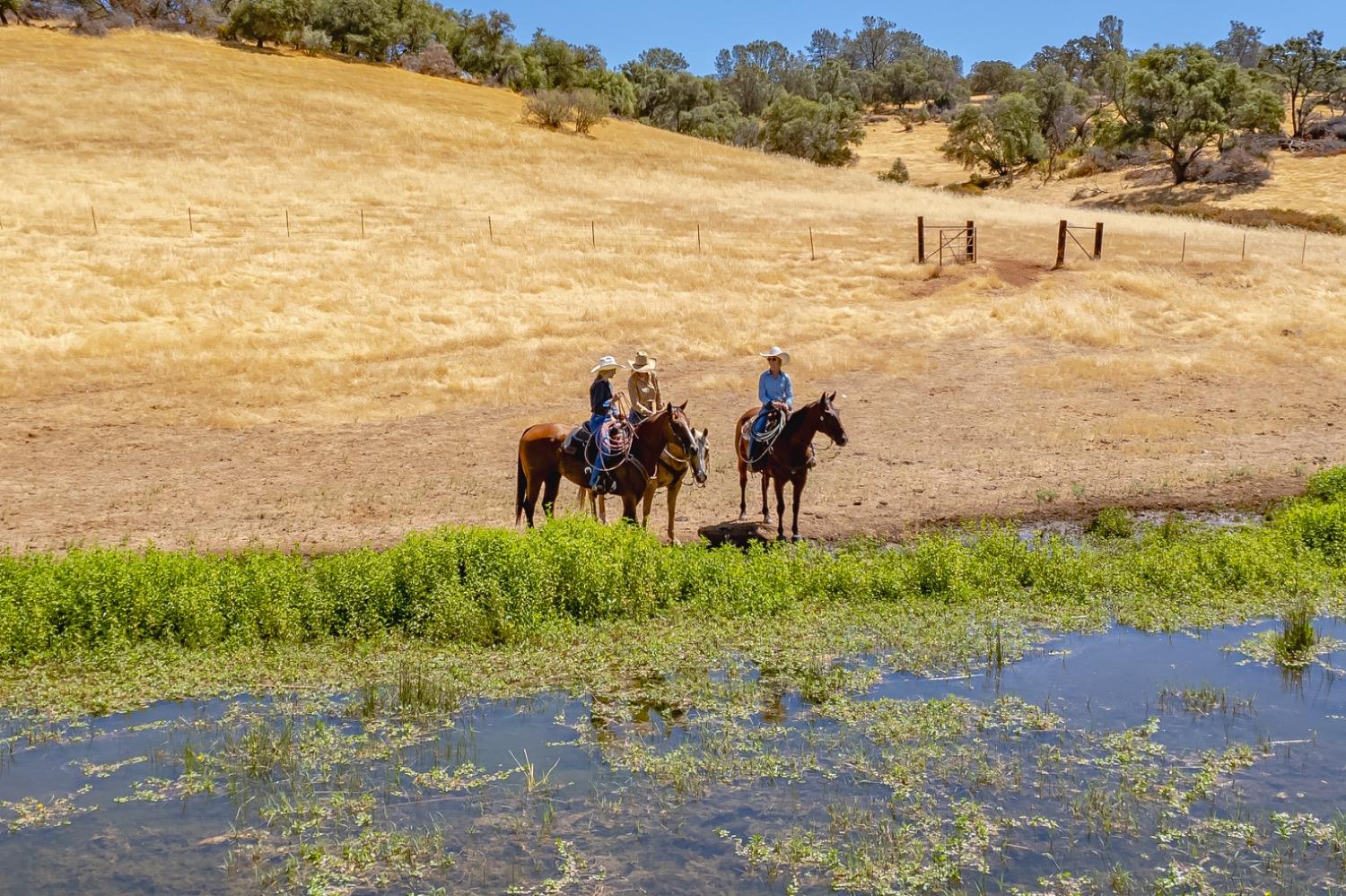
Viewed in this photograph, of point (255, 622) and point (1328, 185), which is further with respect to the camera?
point (1328, 185)

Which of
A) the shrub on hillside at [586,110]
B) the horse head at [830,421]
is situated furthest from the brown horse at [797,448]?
the shrub on hillside at [586,110]

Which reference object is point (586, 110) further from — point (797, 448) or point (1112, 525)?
point (1112, 525)

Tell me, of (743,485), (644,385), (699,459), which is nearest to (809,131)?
(743,485)

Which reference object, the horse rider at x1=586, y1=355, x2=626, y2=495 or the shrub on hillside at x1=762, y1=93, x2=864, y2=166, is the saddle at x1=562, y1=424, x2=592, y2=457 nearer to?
the horse rider at x1=586, y1=355, x2=626, y2=495

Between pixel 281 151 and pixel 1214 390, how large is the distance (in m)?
40.5

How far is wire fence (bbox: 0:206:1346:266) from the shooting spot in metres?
38.6

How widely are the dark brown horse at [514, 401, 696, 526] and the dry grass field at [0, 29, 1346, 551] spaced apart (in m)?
1.86

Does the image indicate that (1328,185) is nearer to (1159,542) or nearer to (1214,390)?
(1214,390)

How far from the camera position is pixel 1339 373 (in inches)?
1103

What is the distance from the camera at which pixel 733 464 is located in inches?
830

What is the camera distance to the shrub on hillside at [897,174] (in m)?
72.0

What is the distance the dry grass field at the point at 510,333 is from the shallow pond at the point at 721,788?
6666mm

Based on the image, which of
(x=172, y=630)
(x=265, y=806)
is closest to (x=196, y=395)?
(x=172, y=630)

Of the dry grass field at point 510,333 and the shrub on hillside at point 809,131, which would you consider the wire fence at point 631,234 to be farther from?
the shrub on hillside at point 809,131
